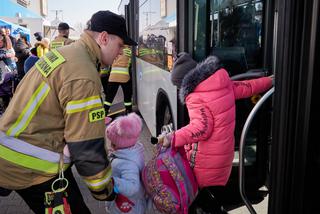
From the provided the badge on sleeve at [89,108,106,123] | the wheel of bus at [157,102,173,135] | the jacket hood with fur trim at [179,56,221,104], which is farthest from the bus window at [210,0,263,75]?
the badge on sleeve at [89,108,106,123]

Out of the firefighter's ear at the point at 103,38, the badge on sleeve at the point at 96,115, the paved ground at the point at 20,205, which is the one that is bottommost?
the paved ground at the point at 20,205

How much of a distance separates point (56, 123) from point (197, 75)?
99 cm

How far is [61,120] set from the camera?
181 cm

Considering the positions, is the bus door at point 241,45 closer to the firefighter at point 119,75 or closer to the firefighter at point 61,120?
the firefighter at point 61,120

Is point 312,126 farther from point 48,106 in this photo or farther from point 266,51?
point 266,51

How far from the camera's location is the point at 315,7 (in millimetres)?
1319

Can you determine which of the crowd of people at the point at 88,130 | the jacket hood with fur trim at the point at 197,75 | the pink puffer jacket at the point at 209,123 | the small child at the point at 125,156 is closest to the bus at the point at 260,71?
the pink puffer jacket at the point at 209,123

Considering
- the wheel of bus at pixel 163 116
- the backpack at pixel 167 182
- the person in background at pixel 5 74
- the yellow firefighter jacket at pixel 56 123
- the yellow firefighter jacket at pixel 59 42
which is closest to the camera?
the yellow firefighter jacket at pixel 56 123

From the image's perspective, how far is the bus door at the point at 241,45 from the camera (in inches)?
115

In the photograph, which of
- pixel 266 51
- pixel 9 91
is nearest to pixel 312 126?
pixel 266 51

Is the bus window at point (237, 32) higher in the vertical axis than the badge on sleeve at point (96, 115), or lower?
higher

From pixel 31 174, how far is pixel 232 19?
1.98 meters

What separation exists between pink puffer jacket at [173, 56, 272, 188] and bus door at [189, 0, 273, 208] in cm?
55

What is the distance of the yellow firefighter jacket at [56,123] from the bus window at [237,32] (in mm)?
1369
